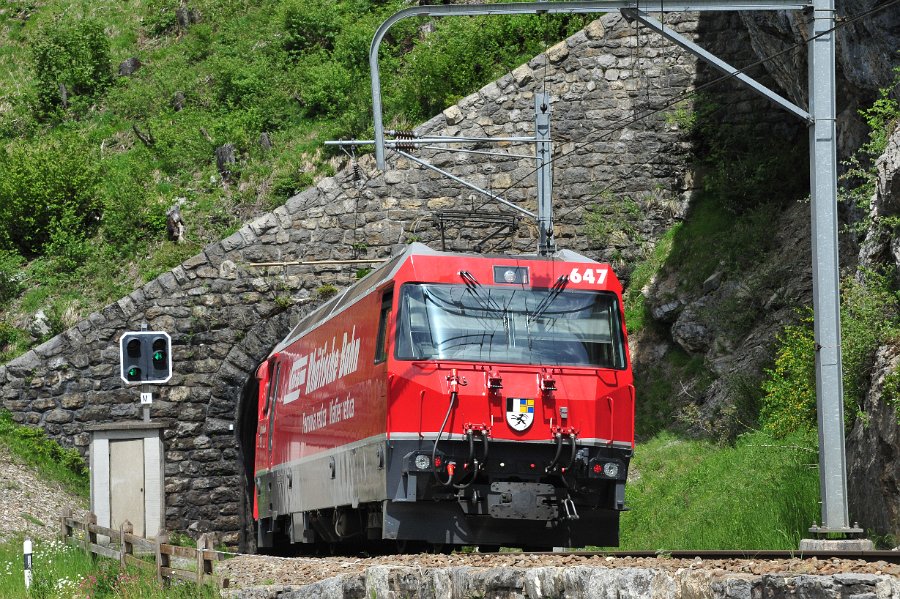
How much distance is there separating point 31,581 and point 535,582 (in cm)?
783

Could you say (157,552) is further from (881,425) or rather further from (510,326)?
(881,425)

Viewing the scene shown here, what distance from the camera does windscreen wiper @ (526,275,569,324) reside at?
1347 cm

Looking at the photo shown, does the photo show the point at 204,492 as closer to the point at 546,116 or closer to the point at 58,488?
the point at 58,488

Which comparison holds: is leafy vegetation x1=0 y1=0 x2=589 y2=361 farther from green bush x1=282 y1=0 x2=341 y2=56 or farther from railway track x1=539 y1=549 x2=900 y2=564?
railway track x1=539 y1=549 x2=900 y2=564

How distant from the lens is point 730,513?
587 inches

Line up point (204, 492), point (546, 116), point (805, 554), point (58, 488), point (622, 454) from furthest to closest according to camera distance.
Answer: point (204, 492), point (58, 488), point (546, 116), point (622, 454), point (805, 554)

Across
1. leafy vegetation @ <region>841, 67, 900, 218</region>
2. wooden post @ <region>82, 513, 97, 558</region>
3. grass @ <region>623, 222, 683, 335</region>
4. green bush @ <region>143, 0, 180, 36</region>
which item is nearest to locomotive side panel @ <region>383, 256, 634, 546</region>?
leafy vegetation @ <region>841, 67, 900, 218</region>

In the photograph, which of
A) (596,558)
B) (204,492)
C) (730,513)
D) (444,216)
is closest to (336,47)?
(444,216)

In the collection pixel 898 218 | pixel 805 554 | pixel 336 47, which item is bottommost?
pixel 805 554

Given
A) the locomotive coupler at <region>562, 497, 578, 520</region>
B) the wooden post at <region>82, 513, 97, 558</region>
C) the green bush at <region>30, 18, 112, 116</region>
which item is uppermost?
the green bush at <region>30, 18, 112, 116</region>

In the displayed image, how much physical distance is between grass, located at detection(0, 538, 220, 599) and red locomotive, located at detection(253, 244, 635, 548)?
2.37 m

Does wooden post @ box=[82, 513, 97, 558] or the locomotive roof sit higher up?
the locomotive roof

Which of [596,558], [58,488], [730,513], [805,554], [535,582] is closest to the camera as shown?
[535,582]

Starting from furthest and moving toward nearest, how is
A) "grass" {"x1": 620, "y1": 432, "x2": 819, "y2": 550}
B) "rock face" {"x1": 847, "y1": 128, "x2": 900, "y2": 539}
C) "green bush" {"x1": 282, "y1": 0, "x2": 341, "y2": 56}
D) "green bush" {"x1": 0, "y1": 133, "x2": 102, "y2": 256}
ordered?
"green bush" {"x1": 282, "y1": 0, "x2": 341, "y2": 56}, "green bush" {"x1": 0, "y1": 133, "x2": 102, "y2": 256}, "grass" {"x1": 620, "y1": 432, "x2": 819, "y2": 550}, "rock face" {"x1": 847, "y1": 128, "x2": 900, "y2": 539}
